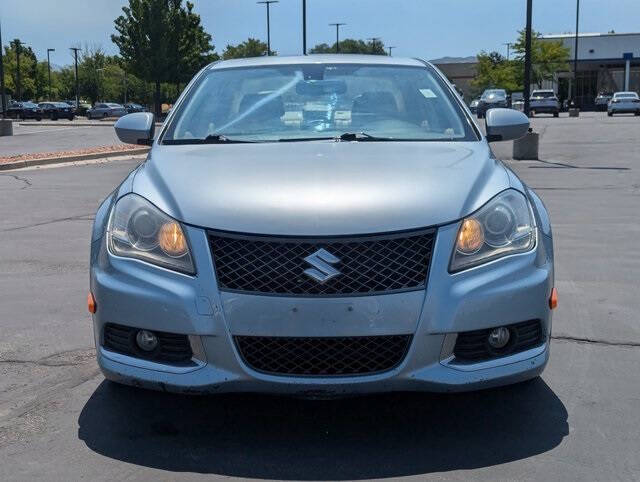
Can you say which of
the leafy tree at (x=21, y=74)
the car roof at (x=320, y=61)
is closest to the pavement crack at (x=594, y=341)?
the car roof at (x=320, y=61)

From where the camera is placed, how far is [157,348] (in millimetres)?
3404

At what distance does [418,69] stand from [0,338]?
301 centimetres

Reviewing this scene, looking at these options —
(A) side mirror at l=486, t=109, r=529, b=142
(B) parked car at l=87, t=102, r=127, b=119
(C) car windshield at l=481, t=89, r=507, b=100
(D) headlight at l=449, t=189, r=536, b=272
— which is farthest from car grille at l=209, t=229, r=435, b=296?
(B) parked car at l=87, t=102, r=127, b=119

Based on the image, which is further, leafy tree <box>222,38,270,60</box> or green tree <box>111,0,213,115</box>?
leafy tree <box>222,38,270,60</box>

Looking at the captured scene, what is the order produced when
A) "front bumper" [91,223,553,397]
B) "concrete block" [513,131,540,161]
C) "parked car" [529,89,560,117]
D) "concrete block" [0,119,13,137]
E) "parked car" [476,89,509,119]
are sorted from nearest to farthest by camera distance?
"front bumper" [91,223,553,397], "concrete block" [513,131,540,161], "concrete block" [0,119,13,137], "parked car" [476,89,509,119], "parked car" [529,89,560,117]

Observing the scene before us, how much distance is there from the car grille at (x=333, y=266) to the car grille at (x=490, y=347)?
11.7 inches

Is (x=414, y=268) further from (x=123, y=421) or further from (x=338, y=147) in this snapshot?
(x=123, y=421)

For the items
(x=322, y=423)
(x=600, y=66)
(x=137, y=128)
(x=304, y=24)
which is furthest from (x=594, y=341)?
(x=600, y=66)

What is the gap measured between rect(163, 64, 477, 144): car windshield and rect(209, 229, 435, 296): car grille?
1307mm

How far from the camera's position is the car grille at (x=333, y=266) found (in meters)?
3.25

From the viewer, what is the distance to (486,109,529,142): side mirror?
5.02 meters

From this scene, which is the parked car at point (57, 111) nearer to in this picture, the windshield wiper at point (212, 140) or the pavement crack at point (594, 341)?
the windshield wiper at point (212, 140)

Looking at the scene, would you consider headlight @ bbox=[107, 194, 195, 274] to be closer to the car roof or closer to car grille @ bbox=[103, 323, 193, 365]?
car grille @ bbox=[103, 323, 193, 365]

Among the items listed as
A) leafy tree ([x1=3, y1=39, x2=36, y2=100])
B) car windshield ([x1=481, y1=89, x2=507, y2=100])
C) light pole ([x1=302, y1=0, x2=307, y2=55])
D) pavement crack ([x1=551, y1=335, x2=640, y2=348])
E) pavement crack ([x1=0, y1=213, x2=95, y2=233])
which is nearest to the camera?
pavement crack ([x1=551, y1=335, x2=640, y2=348])
